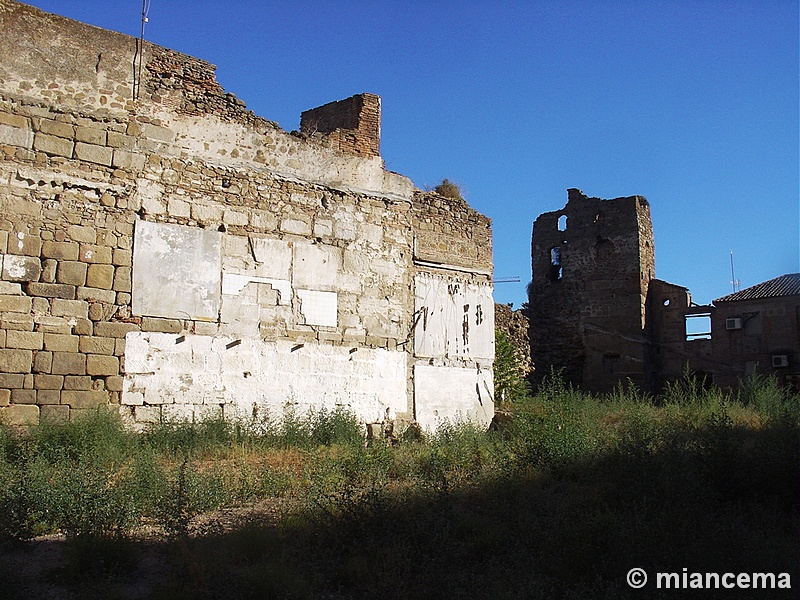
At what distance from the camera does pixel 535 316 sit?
2592 centimetres

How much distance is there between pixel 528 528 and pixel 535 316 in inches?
772

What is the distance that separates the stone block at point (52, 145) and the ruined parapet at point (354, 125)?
3.84 metres

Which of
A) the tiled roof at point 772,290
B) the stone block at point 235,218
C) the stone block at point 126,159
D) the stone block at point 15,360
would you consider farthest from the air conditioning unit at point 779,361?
the stone block at point 15,360

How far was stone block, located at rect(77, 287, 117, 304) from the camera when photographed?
990cm

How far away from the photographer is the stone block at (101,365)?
9.85 metres

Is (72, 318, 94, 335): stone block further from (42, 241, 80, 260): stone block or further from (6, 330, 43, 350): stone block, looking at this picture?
(42, 241, 80, 260): stone block

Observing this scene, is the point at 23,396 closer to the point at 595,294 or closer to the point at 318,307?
the point at 318,307

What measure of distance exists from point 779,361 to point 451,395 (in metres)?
14.1

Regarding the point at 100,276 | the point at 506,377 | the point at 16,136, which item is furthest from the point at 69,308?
the point at 506,377

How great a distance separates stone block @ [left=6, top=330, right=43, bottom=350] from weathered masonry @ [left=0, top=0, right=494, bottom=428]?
3 cm

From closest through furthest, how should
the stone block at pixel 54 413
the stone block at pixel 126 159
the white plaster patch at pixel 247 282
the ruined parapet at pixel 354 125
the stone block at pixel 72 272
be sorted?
the stone block at pixel 54 413
the stone block at pixel 72 272
the stone block at pixel 126 159
the white plaster patch at pixel 247 282
the ruined parapet at pixel 354 125

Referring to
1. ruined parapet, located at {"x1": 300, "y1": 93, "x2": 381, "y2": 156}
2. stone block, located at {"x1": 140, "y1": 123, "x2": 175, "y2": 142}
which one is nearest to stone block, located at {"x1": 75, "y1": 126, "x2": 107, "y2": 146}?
stone block, located at {"x1": 140, "y1": 123, "x2": 175, "y2": 142}

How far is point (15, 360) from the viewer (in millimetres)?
9375

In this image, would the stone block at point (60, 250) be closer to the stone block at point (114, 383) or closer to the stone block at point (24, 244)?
the stone block at point (24, 244)
